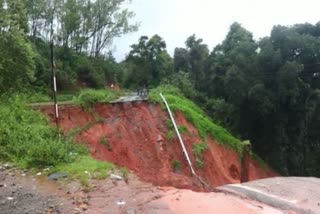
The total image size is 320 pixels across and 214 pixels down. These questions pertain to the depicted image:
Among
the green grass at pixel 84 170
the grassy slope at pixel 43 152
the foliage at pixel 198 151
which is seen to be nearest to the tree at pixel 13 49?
the grassy slope at pixel 43 152

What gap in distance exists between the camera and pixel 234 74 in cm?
2488

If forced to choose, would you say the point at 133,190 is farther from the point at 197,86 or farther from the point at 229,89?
the point at 197,86

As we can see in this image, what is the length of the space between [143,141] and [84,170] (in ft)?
36.9

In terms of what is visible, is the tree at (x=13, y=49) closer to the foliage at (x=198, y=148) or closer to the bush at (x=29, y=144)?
the bush at (x=29, y=144)

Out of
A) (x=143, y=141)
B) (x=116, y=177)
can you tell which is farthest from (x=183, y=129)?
(x=116, y=177)

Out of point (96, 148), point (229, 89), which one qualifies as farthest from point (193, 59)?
point (96, 148)

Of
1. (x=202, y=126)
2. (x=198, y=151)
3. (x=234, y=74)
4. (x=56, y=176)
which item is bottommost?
(x=198, y=151)

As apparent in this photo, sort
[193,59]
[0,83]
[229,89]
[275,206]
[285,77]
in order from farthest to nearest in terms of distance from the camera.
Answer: [193,59] → [229,89] → [285,77] → [0,83] → [275,206]

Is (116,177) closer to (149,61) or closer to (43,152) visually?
(43,152)

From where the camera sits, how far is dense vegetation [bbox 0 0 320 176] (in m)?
17.3

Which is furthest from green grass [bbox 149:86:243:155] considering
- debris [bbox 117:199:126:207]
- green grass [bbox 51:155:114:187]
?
debris [bbox 117:199:126:207]

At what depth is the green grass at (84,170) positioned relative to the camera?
358 inches

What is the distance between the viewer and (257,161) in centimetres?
2567

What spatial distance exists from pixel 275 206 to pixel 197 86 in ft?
87.3
